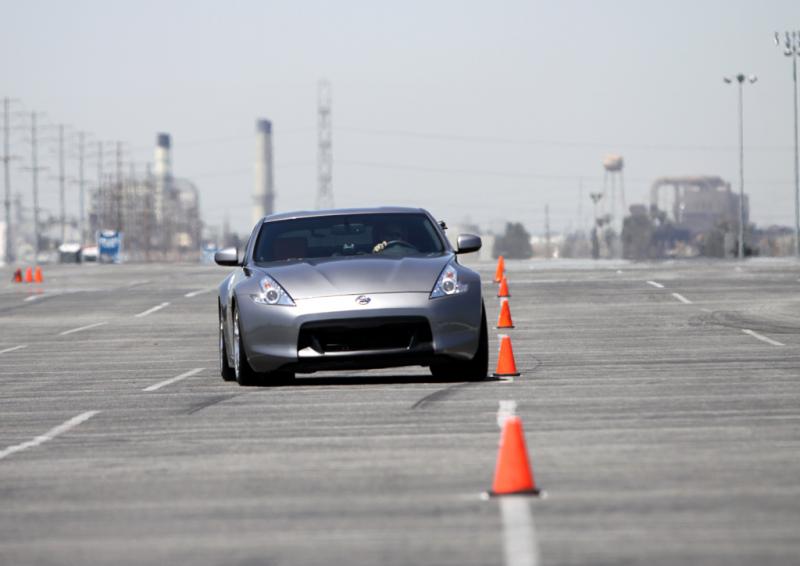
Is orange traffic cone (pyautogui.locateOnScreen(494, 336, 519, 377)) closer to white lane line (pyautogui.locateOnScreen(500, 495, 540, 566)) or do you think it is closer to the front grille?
the front grille

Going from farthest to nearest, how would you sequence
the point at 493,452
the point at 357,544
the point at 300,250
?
the point at 300,250, the point at 493,452, the point at 357,544

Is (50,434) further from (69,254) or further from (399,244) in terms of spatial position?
(69,254)

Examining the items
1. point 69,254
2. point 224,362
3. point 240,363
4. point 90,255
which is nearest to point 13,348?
point 224,362

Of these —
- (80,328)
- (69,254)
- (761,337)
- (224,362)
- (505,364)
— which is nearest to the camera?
(505,364)

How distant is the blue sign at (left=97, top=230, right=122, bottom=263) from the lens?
12443 centimetres

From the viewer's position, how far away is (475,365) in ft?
51.4

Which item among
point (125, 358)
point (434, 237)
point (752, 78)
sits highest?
point (752, 78)

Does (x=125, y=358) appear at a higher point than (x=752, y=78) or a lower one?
lower

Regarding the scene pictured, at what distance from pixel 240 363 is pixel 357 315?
1.42 meters

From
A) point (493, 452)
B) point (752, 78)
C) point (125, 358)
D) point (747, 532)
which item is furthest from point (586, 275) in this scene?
point (752, 78)

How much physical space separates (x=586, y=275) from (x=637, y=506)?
132 feet

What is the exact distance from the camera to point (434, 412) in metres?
13.0

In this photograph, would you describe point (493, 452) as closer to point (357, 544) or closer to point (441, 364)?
point (357, 544)

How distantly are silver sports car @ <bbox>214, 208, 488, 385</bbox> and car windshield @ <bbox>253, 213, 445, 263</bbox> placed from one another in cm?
12
